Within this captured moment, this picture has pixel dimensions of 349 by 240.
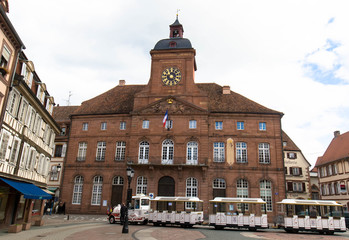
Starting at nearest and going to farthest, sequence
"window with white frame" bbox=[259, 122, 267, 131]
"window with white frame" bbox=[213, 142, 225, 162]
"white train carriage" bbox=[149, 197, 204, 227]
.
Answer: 1. "white train carriage" bbox=[149, 197, 204, 227]
2. "window with white frame" bbox=[213, 142, 225, 162]
3. "window with white frame" bbox=[259, 122, 267, 131]

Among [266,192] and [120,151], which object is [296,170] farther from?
[120,151]

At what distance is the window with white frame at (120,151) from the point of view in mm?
38019

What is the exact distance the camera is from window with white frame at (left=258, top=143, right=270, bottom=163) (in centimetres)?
3591

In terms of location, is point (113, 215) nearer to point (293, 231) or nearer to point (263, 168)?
point (293, 231)

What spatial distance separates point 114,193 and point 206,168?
12.0 m

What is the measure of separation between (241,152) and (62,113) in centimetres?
2912

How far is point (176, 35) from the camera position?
44.7 m

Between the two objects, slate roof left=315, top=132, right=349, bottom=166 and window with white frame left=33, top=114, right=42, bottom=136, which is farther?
slate roof left=315, top=132, right=349, bottom=166

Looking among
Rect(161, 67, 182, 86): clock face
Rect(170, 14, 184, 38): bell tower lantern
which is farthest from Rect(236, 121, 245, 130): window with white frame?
Rect(170, 14, 184, 38): bell tower lantern

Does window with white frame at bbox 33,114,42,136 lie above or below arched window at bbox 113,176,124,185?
above

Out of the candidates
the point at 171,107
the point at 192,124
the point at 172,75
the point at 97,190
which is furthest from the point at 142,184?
the point at 172,75

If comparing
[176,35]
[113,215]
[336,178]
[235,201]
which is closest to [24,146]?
[113,215]

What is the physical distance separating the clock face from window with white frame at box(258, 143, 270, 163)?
44.8 ft

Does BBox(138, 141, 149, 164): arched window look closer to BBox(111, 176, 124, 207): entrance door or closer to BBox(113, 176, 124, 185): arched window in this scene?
BBox(113, 176, 124, 185): arched window
